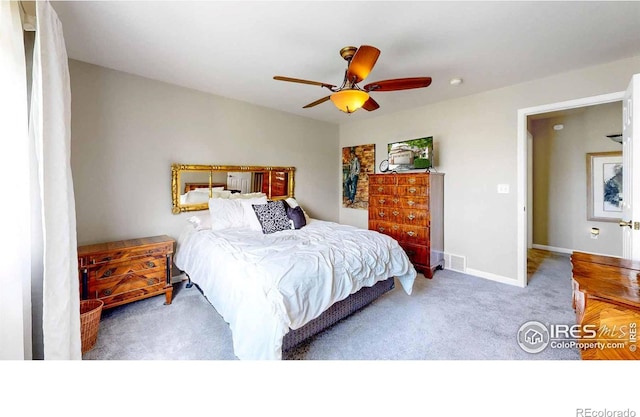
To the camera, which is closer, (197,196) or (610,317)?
(610,317)

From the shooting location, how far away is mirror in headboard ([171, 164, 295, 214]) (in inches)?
118

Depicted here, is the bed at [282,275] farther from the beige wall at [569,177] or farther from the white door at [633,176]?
the beige wall at [569,177]

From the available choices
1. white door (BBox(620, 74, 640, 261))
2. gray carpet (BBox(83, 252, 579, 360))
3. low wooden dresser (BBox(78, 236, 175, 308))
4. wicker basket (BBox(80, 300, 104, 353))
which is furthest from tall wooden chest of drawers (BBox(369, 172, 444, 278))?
wicker basket (BBox(80, 300, 104, 353))

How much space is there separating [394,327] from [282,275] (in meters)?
1.16

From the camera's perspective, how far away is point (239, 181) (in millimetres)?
3480

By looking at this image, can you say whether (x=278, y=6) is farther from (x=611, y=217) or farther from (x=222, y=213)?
(x=611, y=217)

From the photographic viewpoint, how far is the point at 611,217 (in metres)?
3.74

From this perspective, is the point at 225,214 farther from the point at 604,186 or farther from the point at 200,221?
the point at 604,186

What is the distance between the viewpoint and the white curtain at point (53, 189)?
1368mm

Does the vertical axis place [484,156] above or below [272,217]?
above

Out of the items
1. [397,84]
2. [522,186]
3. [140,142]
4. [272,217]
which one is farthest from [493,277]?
[140,142]

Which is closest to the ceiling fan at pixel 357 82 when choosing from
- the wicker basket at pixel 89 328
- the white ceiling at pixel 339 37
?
the white ceiling at pixel 339 37
